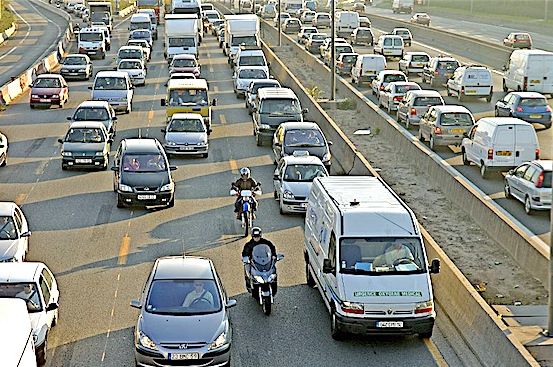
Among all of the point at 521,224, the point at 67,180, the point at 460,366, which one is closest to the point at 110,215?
the point at 67,180

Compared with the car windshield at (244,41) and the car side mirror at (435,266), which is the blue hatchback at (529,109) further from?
the car windshield at (244,41)

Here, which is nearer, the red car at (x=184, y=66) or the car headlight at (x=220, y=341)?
the car headlight at (x=220, y=341)

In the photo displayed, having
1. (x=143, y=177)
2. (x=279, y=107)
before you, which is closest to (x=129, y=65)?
(x=279, y=107)

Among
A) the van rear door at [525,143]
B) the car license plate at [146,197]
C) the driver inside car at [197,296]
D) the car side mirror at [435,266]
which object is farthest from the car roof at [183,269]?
the van rear door at [525,143]

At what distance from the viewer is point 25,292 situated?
51.6ft

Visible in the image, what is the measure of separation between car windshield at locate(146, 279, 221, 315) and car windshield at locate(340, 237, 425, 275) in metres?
2.30

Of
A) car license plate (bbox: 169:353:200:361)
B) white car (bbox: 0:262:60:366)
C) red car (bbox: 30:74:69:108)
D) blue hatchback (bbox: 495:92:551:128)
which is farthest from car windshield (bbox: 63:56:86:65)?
car license plate (bbox: 169:353:200:361)

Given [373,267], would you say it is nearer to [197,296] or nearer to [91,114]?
[197,296]

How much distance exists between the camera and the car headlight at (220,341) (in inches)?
554

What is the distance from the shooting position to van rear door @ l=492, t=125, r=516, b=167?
96.3 ft

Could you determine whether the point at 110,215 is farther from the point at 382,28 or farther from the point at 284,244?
the point at 382,28

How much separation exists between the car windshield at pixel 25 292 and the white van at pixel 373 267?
15.5ft

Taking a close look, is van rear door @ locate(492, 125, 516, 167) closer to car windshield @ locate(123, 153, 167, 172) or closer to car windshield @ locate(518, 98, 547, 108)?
car windshield @ locate(518, 98, 547, 108)

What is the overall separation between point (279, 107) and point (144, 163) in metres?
9.71
